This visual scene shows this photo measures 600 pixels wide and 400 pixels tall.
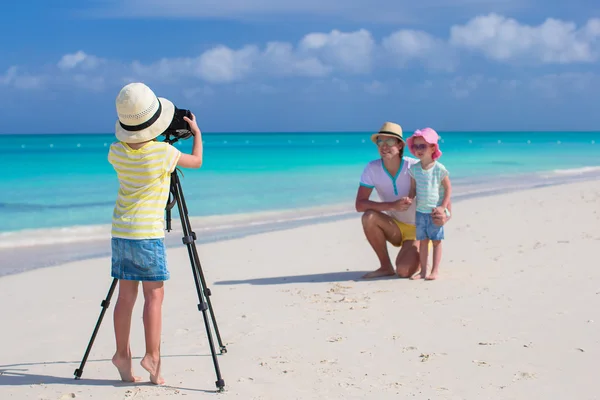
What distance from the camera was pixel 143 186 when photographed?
341 cm

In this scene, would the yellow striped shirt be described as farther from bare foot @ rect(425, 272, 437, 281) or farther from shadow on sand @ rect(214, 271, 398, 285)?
Result: bare foot @ rect(425, 272, 437, 281)

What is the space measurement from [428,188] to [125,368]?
304 cm

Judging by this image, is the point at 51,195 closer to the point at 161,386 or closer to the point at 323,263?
the point at 323,263

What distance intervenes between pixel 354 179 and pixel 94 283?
16.3 meters

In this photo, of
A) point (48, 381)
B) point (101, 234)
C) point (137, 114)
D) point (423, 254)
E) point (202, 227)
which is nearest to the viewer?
point (137, 114)

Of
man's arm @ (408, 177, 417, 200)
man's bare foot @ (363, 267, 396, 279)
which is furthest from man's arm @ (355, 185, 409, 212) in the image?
man's bare foot @ (363, 267, 396, 279)

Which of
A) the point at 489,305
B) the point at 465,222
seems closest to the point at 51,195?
the point at 465,222

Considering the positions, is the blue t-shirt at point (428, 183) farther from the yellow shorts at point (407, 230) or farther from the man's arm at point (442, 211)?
the yellow shorts at point (407, 230)

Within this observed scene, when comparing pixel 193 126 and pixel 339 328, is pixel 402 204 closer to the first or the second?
pixel 339 328

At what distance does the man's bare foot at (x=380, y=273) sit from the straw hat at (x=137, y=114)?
312 cm

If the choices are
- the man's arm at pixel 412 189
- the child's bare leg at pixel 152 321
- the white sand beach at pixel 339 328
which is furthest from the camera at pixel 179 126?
the man's arm at pixel 412 189

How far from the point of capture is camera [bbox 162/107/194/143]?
3521mm

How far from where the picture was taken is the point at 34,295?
5840mm

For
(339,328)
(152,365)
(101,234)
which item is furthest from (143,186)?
(101,234)
